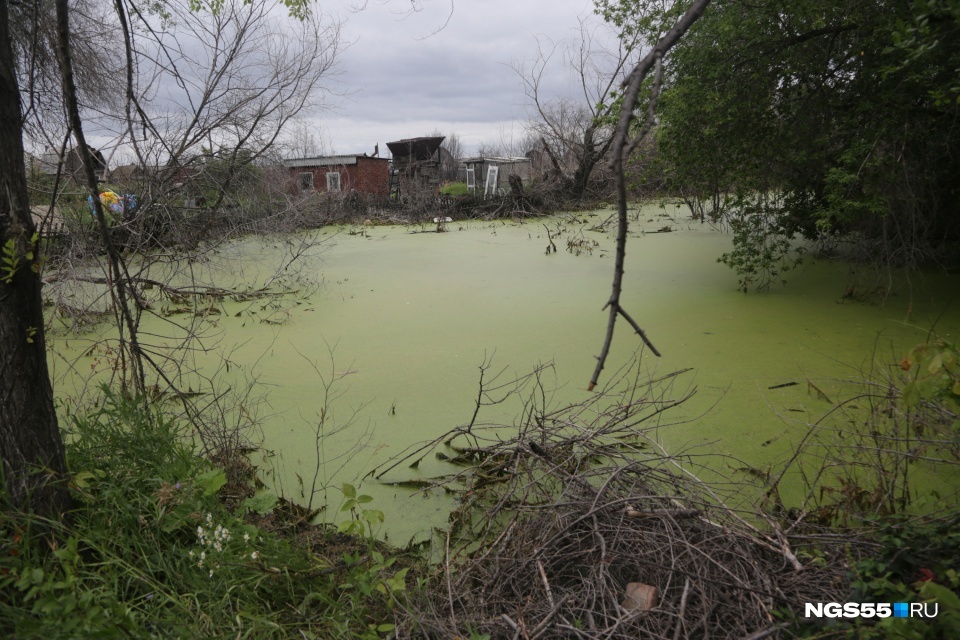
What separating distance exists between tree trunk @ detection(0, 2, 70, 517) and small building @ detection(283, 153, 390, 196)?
1104cm

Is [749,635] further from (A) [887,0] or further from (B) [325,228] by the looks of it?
(B) [325,228]

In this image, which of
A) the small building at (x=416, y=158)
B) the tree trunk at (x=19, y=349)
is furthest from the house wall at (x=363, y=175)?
the tree trunk at (x=19, y=349)

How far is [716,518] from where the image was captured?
1681 mm

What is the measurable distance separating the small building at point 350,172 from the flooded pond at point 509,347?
7291mm

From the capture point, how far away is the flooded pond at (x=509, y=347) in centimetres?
243

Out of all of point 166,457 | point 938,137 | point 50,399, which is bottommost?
point 166,457

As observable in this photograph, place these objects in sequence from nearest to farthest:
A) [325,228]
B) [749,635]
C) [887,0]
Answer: [749,635]
[887,0]
[325,228]

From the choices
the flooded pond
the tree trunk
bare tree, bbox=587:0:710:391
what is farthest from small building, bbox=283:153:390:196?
bare tree, bbox=587:0:710:391

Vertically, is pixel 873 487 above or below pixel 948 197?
below

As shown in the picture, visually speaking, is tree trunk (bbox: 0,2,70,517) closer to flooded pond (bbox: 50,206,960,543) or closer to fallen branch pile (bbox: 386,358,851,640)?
flooded pond (bbox: 50,206,960,543)

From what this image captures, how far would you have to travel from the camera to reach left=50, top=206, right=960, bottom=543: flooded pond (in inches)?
95.8

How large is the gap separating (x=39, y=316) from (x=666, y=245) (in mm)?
6032

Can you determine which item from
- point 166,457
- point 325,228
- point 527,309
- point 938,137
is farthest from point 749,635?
point 325,228

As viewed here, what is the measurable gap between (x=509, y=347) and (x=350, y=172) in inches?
433
